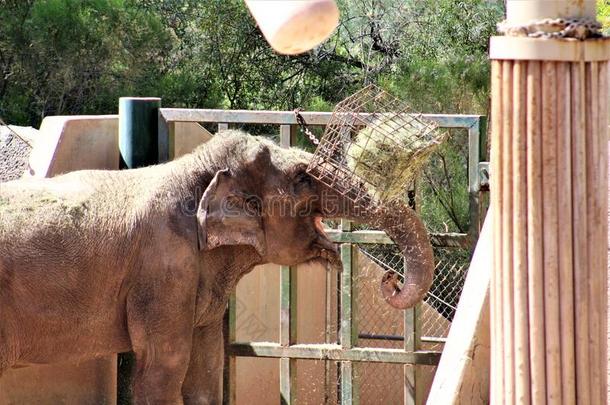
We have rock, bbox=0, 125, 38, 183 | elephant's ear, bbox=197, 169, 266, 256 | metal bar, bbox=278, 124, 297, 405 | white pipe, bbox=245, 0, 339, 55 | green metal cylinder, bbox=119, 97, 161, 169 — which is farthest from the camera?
rock, bbox=0, 125, 38, 183

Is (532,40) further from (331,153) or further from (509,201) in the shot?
(331,153)

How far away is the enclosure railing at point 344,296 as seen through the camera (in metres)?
7.23

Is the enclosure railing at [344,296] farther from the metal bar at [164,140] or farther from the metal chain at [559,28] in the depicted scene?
the metal chain at [559,28]

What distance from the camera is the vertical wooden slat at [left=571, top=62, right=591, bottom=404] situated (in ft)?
9.59

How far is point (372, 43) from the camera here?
16578 mm

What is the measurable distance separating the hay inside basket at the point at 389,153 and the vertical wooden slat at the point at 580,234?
3.53 meters

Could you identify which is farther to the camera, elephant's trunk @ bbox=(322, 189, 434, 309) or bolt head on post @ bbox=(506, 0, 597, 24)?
elephant's trunk @ bbox=(322, 189, 434, 309)

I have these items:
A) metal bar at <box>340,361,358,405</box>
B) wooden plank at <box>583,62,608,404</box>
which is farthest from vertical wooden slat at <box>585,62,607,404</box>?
metal bar at <box>340,361,358,405</box>

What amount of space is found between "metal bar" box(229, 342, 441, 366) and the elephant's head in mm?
654

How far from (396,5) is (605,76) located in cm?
1442

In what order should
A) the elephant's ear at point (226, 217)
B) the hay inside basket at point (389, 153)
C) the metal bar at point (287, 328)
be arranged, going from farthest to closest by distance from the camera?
the metal bar at point (287, 328)
the elephant's ear at point (226, 217)
the hay inside basket at point (389, 153)

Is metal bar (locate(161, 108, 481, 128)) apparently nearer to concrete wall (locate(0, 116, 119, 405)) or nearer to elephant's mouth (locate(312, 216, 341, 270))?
concrete wall (locate(0, 116, 119, 405))

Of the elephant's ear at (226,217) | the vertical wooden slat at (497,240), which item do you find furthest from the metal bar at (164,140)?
the vertical wooden slat at (497,240)

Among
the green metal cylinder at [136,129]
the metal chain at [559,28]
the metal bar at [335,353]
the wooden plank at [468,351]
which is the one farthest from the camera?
the green metal cylinder at [136,129]
